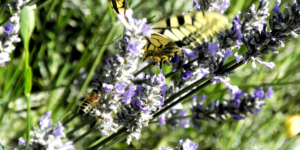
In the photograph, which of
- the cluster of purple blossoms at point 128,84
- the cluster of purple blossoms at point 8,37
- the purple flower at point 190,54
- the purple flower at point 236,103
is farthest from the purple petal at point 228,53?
the cluster of purple blossoms at point 8,37

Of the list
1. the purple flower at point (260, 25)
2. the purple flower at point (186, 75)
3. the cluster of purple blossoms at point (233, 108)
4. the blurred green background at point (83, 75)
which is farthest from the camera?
the blurred green background at point (83, 75)

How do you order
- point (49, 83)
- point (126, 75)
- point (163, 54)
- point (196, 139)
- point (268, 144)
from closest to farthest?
point (126, 75) → point (163, 54) → point (49, 83) → point (196, 139) → point (268, 144)

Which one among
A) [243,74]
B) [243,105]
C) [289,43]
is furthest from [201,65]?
[289,43]

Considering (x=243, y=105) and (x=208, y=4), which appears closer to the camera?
(x=208, y=4)

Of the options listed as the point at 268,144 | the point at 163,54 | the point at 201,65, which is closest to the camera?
A: the point at 201,65

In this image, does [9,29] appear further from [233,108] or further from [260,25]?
→ [233,108]

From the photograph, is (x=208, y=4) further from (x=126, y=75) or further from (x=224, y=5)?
(x=126, y=75)

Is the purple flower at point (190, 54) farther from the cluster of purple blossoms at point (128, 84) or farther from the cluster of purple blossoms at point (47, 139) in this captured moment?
the cluster of purple blossoms at point (47, 139)
